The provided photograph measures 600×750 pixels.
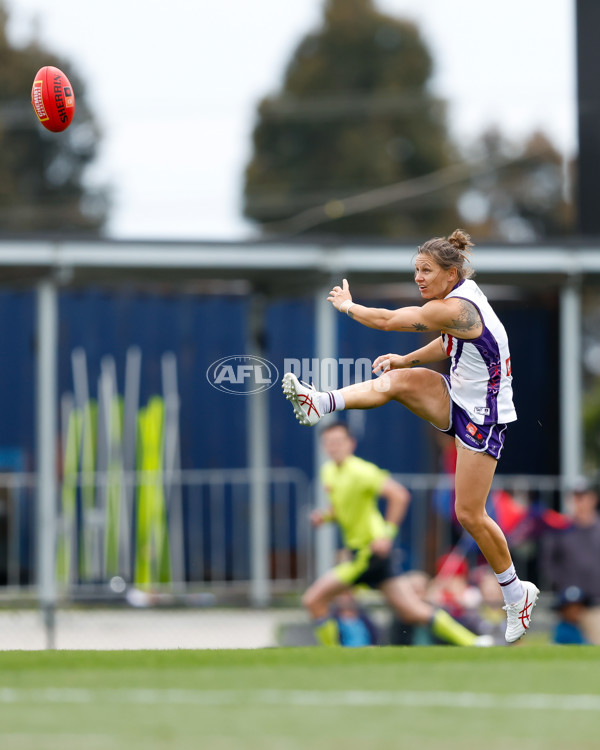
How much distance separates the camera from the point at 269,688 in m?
7.30

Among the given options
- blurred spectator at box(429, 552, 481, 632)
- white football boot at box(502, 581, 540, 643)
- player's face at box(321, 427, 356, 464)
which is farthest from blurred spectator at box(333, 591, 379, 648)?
white football boot at box(502, 581, 540, 643)

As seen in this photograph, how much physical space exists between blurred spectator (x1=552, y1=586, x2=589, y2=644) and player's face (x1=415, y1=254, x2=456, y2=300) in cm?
468

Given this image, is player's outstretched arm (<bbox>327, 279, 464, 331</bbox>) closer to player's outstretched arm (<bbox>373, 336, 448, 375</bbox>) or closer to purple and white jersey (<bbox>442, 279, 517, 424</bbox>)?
purple and white jersey (<bbox>442, 279, 517, 424</bbox>)

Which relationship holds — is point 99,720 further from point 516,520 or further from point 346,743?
point 516,520

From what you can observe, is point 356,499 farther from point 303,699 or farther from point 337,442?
point 303,699

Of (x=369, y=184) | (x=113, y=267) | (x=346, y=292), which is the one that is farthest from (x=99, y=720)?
(x=369, y=184)

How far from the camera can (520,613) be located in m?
8.91

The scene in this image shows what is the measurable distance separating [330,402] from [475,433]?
2.88 feet

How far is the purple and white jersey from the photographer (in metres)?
8.27

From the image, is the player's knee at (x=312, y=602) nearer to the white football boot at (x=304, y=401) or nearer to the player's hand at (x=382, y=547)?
the player's hand at (x=382, y=547)

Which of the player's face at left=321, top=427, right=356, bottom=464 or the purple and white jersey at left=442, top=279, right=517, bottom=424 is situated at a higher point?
the purple and white jersey at left=442, top=279, right=517, bottom=424

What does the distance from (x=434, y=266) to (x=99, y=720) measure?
130 inches

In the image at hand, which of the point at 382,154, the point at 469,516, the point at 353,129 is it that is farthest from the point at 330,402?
the point at 382,154

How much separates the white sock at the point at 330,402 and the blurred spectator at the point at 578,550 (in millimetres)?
5296
